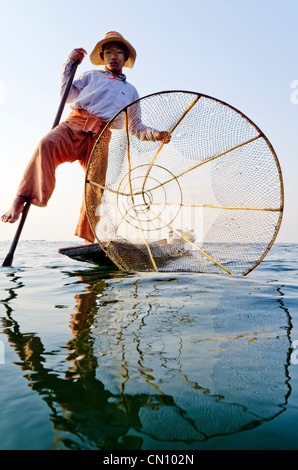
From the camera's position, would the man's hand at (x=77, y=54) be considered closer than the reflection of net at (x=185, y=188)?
No

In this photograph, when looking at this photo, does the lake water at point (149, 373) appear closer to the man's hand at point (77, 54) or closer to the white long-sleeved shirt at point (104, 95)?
the white long-sleeved shirt at point (104, 95)

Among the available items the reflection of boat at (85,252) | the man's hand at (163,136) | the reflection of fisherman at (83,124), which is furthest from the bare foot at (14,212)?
the man's hand at (163,136)

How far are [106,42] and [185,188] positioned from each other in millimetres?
1954

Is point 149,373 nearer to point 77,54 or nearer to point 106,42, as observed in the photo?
point 106,42

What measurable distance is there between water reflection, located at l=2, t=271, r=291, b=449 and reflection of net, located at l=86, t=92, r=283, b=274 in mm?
1419

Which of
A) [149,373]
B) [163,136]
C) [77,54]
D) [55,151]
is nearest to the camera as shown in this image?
[149,373]

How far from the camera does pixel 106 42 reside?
4215mm

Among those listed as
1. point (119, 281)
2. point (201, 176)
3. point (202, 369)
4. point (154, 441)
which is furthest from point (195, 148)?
point (154, 441)

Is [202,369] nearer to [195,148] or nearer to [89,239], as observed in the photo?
[195,148]

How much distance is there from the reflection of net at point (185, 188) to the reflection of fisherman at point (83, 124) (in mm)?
176

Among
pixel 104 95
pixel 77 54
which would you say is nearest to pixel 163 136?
pixel 104 95

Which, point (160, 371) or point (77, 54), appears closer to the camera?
point (160, 371)

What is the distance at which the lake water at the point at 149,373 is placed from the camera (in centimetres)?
88

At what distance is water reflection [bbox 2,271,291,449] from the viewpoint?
912 millimetres
